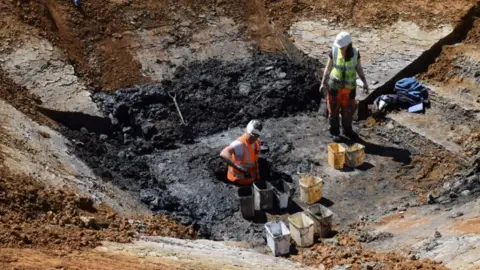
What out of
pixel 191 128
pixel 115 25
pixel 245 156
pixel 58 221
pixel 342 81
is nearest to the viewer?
pixel 58 221

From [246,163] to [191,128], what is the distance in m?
2.20

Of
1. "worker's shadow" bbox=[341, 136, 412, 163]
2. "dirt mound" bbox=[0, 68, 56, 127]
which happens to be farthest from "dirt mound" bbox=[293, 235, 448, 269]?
"dirt mound" bbox=[0, 68, 56, 127]

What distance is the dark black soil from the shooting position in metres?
9.51

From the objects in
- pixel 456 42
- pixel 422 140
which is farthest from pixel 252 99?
pixel 456 42

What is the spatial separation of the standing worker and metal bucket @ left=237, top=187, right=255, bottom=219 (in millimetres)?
2389

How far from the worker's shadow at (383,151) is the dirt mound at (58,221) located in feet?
11.9

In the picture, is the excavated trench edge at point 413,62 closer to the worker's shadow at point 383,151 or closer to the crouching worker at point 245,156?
the worker's shadow at point 383,151

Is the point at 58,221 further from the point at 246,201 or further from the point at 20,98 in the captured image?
the point at 20,98

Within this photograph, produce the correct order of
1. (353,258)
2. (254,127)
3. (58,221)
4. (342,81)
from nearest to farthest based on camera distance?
1. (58,221)
2. (353,258)
3. (254,127)
4. (342,81)

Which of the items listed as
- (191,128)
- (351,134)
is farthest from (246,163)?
(351,134)

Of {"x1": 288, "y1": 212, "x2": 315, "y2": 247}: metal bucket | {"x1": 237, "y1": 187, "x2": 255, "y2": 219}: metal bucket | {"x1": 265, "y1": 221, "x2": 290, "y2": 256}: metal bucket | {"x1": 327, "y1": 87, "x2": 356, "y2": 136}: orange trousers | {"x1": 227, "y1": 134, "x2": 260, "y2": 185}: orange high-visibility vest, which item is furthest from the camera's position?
{"x1": 327, "y1": 87, "x2": 356, "y2": 136}: orange trousers

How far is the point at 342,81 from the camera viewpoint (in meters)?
10.5

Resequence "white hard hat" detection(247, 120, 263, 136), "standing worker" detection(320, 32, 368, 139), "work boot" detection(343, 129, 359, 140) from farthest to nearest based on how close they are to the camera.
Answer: "work boot" detection(343, 129, 359, 140) < "standing worker" detection(320, 32, 368, 139) < "white hard hat" detection(247, 120, 263, 136)

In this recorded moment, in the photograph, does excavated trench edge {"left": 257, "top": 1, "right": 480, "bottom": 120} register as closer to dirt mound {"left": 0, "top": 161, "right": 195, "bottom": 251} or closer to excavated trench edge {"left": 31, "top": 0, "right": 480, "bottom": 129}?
excavated trench edge {"left": 31, "top": 0, "right": 480, "bottom": 129}
